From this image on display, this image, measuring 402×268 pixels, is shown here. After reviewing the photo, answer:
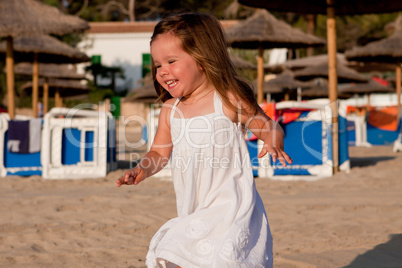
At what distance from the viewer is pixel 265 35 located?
→ 10.7 m

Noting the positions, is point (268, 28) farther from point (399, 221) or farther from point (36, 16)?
point (399, 221)

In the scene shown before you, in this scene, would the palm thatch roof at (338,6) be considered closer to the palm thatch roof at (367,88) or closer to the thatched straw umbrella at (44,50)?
the thatched straw umbrella at (44,50)

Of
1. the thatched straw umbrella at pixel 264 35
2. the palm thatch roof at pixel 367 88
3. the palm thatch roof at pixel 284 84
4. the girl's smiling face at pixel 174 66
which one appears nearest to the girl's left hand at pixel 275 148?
the girl's smiling face at pixel 174 66

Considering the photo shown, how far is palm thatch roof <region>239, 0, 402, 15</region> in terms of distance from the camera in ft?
28.5

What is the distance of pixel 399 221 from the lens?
4.35m

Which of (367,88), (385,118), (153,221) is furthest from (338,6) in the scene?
(367,88)

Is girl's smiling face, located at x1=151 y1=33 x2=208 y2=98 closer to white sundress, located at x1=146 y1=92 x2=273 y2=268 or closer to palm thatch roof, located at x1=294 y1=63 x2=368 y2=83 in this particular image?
white sundress, located at x1=146 y1=92 x2=273 y2=268

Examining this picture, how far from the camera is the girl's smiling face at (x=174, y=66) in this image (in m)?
2.15

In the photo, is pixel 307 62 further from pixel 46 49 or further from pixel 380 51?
pixel 46 49

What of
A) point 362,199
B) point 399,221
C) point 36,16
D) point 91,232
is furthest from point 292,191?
point 36,16

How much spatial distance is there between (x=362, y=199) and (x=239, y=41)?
19.3 ft

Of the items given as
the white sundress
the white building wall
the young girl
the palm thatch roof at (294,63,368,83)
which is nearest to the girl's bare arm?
the young girl

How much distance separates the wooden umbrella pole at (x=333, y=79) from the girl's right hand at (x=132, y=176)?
18.8 feet

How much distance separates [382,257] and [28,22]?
7.97 m
